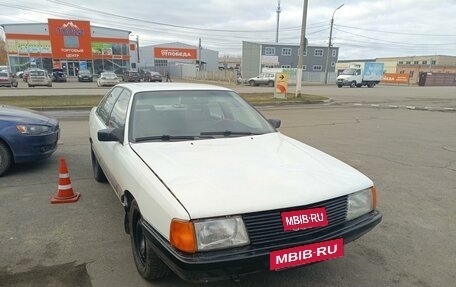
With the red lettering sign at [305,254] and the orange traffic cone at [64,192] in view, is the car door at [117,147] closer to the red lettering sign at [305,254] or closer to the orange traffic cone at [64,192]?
the orange traffic cone at [64,192]

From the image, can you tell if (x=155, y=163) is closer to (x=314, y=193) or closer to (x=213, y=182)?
(x=213, y=182)

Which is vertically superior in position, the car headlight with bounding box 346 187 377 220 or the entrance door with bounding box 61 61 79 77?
the car headlight with bounding box 346 187 377 220

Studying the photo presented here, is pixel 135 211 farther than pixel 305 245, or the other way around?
pixel 135 211

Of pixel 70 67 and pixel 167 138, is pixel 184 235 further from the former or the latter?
pixel 70 67

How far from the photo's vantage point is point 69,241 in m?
3.62

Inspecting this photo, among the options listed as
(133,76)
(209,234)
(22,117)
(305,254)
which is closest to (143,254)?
(209,234)

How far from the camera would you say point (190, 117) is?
3830 millimetres

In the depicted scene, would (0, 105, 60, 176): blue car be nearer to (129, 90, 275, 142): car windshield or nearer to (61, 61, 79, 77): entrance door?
(129, 90, 275, 142): car windshield

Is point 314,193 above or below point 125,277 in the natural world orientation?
above

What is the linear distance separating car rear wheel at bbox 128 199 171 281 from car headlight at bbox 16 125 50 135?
336cm

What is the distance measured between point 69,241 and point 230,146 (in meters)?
1.87

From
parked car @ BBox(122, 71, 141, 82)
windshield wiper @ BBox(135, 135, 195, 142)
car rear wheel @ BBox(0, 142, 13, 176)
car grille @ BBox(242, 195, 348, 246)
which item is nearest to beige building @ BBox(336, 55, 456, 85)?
parked car @ BBox(122, 71, 141, 82)

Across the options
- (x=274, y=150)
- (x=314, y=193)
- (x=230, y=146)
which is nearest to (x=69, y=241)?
(x=230, y=146)

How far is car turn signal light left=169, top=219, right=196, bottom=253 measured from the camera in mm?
2246
